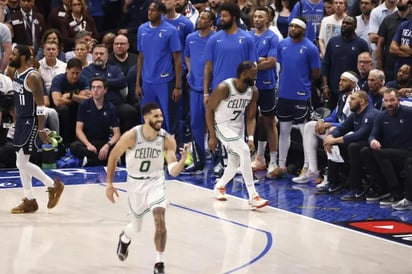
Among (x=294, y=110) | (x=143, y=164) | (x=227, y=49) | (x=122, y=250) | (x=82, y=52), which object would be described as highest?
(x=227, y=49)

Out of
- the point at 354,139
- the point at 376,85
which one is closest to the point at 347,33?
the point at 376,85

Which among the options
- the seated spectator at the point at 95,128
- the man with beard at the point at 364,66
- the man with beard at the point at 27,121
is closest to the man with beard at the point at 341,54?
the man with beard at the point at 364,66

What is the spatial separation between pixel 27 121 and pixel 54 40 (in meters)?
4.01

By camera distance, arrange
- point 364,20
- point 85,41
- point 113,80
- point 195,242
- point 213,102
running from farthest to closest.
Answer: point 85,41, point 364,20, point 113,80, point 213,102, point 195,242

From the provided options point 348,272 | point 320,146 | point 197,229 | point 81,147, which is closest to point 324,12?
point 320,146

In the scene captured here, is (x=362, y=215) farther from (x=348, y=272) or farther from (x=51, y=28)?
(x=51, y=28)

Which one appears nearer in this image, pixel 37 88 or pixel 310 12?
pixel 37 88

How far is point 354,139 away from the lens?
12719mm

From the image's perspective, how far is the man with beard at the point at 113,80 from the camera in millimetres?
15266

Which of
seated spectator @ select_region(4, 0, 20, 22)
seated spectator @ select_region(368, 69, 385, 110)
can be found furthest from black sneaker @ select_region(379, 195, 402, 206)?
seated spectator @ select_region(4, 0, 20, 22)

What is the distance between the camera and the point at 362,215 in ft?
38.8

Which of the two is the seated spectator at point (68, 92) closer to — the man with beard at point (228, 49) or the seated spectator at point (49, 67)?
the seated spectator at point (49, 67)

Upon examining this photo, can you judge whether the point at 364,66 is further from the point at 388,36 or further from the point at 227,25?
the point at 227,25

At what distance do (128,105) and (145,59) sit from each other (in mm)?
1012
